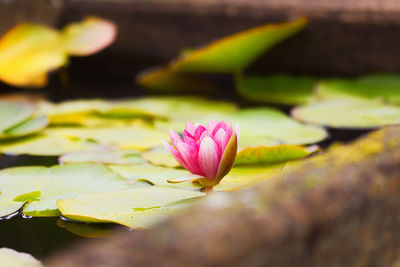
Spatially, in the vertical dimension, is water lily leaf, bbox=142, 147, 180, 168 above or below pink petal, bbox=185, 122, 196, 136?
below

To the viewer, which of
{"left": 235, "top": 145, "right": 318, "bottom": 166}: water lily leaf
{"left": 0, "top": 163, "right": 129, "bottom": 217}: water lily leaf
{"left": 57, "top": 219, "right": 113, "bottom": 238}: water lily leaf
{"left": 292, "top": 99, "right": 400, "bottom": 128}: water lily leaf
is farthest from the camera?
{"left": 292, "top": 99, "right": 400, "bottom": 128}: water lily leaf

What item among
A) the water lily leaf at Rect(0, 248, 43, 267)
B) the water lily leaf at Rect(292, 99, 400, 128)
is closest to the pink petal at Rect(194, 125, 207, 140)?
the water lily leaf at Rect(0, 248, 43, 267)

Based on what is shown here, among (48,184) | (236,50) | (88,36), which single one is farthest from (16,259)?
(88,36)

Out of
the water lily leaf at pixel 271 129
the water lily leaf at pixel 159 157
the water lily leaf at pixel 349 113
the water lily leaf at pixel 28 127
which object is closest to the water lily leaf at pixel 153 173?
the water lily leaf at pixel 159 157

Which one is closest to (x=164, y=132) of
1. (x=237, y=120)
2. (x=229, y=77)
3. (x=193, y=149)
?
(x=237, y=120)

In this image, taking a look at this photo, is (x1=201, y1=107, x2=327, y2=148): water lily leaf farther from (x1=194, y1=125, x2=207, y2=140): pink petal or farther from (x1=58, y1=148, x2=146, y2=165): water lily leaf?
(x1=194, y1=125, x2=207, y2=140): pink petal

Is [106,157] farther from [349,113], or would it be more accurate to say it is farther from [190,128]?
[349,113]
